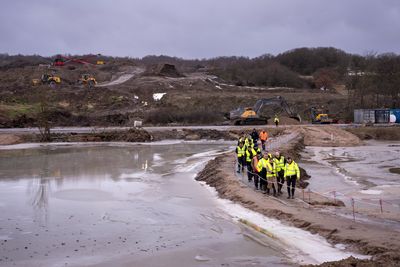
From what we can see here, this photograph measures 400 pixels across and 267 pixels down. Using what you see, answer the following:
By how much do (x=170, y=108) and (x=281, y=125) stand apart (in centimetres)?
1718

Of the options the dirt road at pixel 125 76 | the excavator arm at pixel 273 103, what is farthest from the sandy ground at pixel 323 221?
the dirt road at pixel 125 76

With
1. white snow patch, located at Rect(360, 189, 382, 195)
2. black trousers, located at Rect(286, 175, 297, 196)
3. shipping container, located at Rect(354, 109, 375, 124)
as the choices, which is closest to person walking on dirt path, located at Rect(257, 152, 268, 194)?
black trousers, located at Rect(286, 175, 297, 196)

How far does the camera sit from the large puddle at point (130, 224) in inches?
531

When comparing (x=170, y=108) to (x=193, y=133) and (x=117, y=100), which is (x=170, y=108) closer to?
(x=117, y=100)

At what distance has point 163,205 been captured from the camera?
20.8 metres

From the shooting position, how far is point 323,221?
16.3m

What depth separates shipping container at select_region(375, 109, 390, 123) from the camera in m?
64.0

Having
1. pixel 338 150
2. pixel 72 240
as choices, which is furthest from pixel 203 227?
pixel 338 150

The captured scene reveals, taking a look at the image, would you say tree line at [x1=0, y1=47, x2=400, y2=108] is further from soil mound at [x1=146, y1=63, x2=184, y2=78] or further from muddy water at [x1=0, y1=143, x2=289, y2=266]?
muddy water at [x1=0, y1=143, x2=289, y2=266]

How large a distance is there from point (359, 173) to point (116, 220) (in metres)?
16.3

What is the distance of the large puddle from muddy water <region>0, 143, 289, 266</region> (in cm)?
2

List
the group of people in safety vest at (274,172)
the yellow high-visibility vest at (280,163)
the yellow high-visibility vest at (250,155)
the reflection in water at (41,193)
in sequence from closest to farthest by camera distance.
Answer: the reflection in water at (41,193), the group of people in safety vest at (274,172), the yellow high-visibility vest at (280,163), the yellow high-visibility vest at (250,155)

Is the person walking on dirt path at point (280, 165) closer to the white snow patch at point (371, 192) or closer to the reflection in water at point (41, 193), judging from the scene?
the white snow patch at point (371, 192)

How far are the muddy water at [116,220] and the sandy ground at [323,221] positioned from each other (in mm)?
1071
